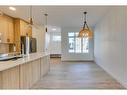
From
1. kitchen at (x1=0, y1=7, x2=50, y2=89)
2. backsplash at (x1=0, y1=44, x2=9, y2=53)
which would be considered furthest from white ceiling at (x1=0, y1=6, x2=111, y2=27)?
backsplash at (x1=0, y1=44, x2=9, y2=53)

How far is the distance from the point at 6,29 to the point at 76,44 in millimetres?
6536

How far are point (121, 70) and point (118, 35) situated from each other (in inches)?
44.8

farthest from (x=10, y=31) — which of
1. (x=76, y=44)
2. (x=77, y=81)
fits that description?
(x=76, y=44)

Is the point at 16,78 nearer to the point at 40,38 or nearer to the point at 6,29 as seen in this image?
the point at 6,29

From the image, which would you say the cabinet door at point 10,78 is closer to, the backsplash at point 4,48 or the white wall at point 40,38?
the backsplash at point 4,48

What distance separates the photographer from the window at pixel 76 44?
13703mm

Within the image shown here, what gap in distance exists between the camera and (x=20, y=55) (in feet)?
20.5

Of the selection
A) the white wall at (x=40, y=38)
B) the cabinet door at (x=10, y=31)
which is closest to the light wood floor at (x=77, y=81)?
the cabinet door at (x=10, y=31)

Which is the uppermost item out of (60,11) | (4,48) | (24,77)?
(60,11)

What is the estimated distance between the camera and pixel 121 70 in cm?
558

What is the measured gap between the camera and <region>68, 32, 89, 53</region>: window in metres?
13.7

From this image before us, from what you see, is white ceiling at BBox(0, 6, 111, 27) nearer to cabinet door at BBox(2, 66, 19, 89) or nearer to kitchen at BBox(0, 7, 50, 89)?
kitchen at BBox(0, 7, 50, 89)

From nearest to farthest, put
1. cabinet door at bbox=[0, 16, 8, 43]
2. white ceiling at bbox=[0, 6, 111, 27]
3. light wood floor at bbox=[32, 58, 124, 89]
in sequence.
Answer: light wood floor at bbox=[32, 58, 124, 89] → white ceiling at bbox=[0, 6, 111, 27] → cabinet door at bbox=[0, 16, 8, 43]
